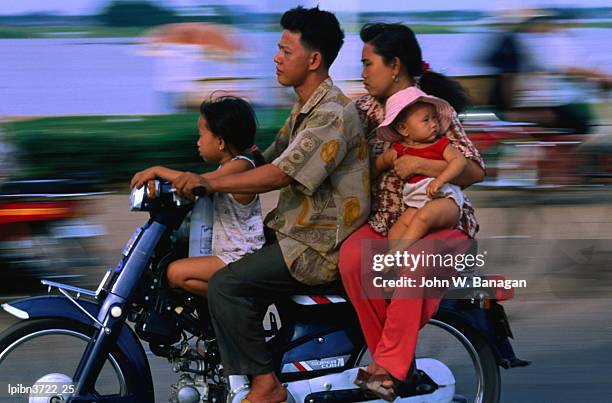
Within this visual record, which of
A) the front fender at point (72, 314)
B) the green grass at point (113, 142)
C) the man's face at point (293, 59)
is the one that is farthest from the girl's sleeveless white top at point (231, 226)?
the green grass at point (113, 142)

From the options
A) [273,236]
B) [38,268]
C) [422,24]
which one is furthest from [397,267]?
[422,24]

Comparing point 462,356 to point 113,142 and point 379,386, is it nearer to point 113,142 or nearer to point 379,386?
point 379,386

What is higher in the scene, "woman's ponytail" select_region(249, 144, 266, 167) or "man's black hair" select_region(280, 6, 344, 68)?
"man's black hair" select_region(280, 6, 344, 68)

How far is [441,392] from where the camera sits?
386 centimetres

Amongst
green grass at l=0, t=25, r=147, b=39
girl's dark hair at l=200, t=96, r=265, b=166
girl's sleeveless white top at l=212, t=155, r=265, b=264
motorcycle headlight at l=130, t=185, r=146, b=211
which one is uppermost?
green grass at l=0, t=25, r=147, b=39

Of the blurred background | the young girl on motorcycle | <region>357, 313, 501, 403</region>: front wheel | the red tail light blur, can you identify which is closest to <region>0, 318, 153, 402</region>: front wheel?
the young girl on motorcycle

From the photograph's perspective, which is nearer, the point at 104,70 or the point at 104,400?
the point at 104,400

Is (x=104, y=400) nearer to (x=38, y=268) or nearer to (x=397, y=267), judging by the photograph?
(x=397, y=267)

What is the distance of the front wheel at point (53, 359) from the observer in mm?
3629

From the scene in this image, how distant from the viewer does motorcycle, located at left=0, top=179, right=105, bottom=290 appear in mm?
5414

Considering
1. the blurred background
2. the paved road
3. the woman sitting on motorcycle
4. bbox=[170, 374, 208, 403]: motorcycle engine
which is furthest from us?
the blurred background

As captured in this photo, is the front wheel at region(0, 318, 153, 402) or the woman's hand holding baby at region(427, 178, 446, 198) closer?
the woman's hand holding baby at region(427, 178, 446, 198)

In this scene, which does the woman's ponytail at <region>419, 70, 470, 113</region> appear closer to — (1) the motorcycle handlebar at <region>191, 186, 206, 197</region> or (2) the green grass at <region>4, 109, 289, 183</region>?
(1) the motorcycle handlebar at <region>191, 186, 206, 197</region>

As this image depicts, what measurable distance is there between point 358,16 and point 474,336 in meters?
4.60
